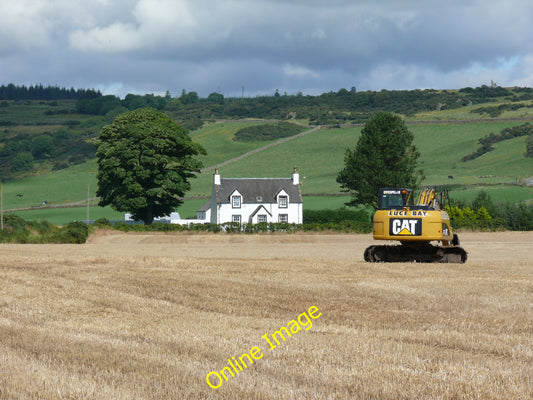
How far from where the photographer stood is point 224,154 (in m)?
Result: 186

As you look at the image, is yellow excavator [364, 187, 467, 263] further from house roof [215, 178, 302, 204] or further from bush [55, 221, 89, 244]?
house roof [215, 178, 302, 204]

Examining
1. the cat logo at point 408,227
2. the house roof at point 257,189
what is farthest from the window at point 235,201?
the cat logo at point 408,227

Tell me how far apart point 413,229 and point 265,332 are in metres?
16.6

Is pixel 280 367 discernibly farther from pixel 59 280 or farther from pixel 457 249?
pixel 457 249

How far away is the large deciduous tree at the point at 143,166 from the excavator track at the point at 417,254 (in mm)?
48402

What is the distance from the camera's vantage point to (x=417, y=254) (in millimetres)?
30734

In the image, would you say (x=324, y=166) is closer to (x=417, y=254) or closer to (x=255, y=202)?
(x=255, y=202)

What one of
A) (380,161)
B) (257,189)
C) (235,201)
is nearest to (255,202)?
(257,189)

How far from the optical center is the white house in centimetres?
9456

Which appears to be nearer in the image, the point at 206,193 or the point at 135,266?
the point at 135,266

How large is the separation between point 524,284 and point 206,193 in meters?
111

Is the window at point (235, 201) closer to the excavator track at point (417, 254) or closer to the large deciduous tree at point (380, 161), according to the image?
the large deciduous tree at point (380, 161)

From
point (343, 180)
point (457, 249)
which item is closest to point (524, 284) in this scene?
point (457, 249)

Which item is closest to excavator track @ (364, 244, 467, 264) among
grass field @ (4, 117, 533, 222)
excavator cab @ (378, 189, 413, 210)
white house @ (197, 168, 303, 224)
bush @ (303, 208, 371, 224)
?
excavator cab @ (378, 189, 413, 210)
